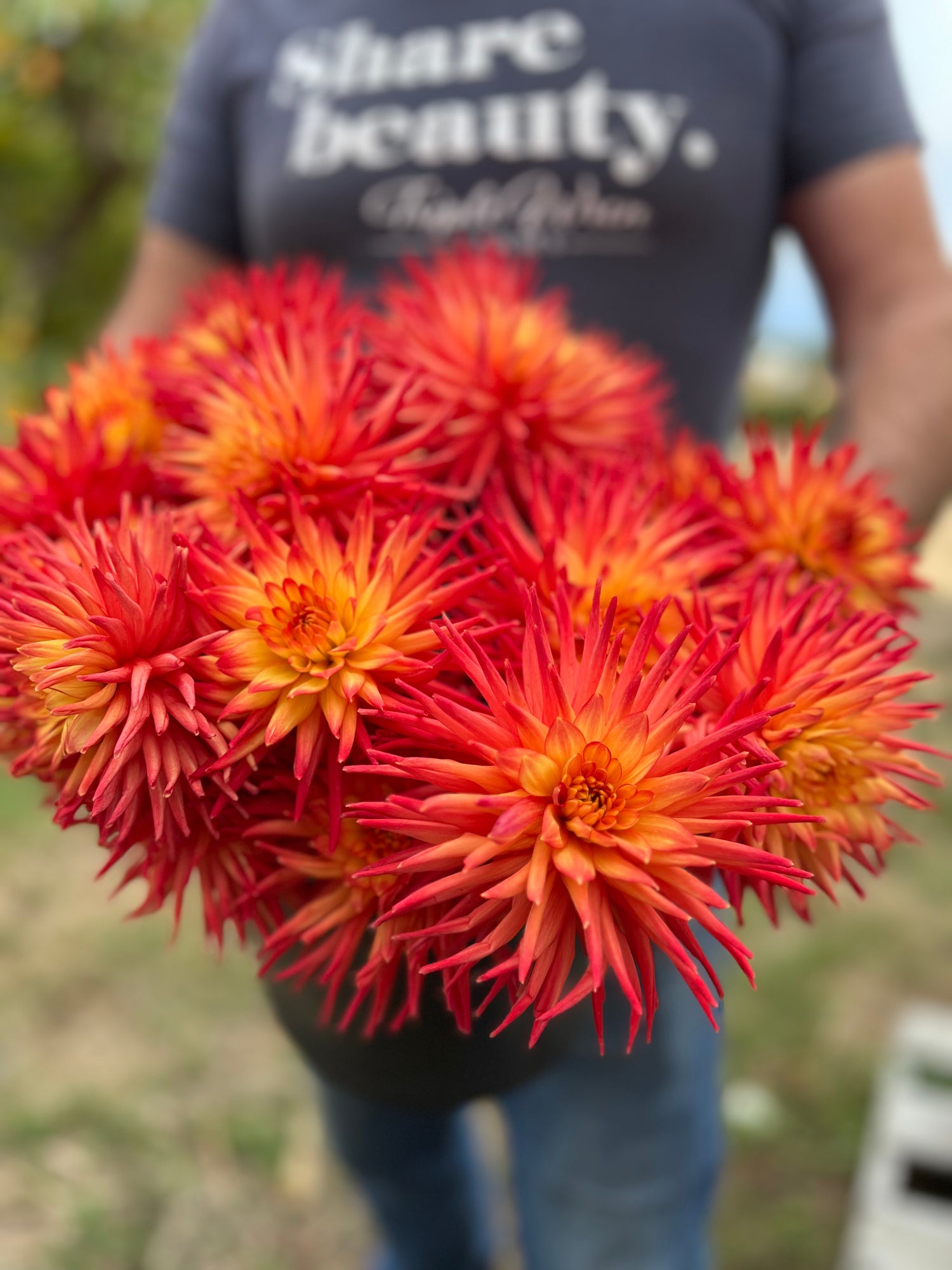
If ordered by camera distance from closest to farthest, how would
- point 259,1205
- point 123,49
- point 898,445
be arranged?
point 898,445 → point 259,1205 → point 123,49

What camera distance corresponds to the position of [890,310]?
979 mm

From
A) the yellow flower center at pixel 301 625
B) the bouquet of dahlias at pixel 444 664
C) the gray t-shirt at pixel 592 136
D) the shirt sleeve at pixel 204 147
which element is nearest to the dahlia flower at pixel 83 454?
the bouquet of dahlias at pixel 444 664

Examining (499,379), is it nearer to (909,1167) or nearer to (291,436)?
(291,436)

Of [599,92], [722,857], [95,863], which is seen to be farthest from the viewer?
[95,863]

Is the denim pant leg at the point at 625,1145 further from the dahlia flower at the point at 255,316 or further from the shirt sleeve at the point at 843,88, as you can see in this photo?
the shirt sleeve at the point at 843,88

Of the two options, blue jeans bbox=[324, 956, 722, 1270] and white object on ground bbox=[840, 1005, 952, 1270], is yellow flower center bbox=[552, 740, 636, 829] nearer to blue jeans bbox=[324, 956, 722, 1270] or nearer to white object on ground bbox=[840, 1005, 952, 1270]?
blue jeans bbox=[324, 956, 722, 1270]

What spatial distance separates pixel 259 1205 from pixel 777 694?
3.83 ft

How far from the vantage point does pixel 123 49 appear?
3.09m

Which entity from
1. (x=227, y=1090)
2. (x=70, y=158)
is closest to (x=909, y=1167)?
(x=227, y=1090)

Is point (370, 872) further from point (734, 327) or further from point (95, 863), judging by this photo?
point (95, 863)

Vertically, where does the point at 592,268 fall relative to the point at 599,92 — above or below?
below

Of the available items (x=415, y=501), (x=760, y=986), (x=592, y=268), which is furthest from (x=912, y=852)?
(x=415, y=501)

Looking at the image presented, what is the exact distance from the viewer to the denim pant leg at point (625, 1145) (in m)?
0.77

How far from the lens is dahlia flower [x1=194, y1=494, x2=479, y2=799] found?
0.39 meters
